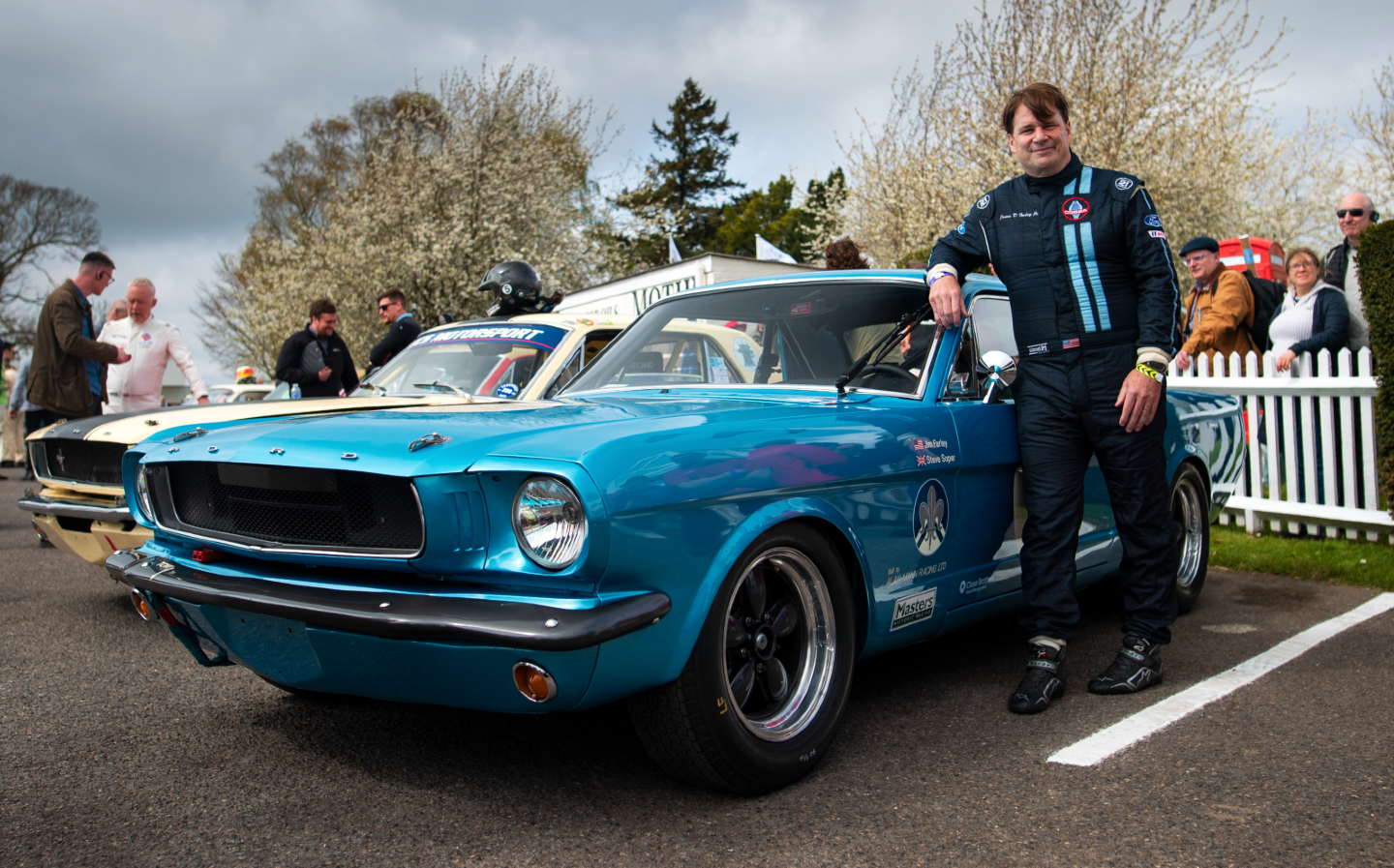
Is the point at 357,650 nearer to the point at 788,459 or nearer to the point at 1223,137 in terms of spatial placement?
the point at 788,459

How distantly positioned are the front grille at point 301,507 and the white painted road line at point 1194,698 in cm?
188

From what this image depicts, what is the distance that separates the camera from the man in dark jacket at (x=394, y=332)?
742 centimetres

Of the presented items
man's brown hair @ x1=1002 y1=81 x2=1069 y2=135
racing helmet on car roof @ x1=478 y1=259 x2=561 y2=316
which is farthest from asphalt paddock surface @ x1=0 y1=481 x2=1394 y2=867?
racing helmet on car roof @ x1=478 y1=259 x2=561 y2=316

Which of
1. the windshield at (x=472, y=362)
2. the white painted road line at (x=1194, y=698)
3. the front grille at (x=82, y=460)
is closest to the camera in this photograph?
the white painted road line at (x=1194, y=698)

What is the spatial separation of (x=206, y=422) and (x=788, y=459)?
9.81 feet

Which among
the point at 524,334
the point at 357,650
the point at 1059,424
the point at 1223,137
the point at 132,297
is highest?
the point at 1223,137

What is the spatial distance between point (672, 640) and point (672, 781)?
0.60m

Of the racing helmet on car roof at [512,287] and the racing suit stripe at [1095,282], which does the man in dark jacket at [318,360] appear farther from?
the racing suit stripe at [1095,282]

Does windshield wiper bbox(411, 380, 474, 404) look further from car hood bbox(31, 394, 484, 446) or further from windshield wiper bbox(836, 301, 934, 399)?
windshield wiper bbox(836, 301, 934, 399)

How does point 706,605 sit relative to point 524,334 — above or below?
below

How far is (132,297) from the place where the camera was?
6539 millimetres

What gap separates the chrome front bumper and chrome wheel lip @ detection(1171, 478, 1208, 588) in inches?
186

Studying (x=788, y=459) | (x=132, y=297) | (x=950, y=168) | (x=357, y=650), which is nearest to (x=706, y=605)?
(x=788, y=459)

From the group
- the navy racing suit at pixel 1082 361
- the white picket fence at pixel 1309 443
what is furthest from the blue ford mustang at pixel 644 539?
the white picket fence at pixel 1309 443
